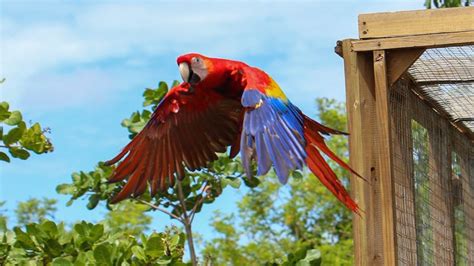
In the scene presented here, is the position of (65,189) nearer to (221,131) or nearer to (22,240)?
(22,240)

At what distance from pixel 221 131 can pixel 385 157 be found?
2.02ft

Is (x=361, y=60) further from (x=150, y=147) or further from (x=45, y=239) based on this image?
(x=45, y=239)

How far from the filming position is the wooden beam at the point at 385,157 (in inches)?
102

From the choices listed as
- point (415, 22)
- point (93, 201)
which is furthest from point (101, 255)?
point (415, 22)

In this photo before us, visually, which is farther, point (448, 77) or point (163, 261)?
point (163, 261)

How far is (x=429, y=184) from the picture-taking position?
3.14 metres

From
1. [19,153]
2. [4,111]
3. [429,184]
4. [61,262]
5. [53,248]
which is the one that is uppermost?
[4,111]

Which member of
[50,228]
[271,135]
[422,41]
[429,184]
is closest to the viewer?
[271,135]

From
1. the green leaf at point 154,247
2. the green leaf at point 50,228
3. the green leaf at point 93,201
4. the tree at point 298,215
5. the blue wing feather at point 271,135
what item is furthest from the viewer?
the tree at point 298,215

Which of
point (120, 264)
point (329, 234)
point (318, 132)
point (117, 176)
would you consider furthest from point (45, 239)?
point (329, 234)

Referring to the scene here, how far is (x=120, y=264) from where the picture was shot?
3.32 metres

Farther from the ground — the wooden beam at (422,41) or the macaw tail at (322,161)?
the wooden beam at (422,41)

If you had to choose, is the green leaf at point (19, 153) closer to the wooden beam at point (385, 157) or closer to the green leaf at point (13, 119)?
the green leaf at point (13, 119)

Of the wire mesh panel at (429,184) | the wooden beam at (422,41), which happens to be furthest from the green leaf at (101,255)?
the wooden beam at (422,41)
